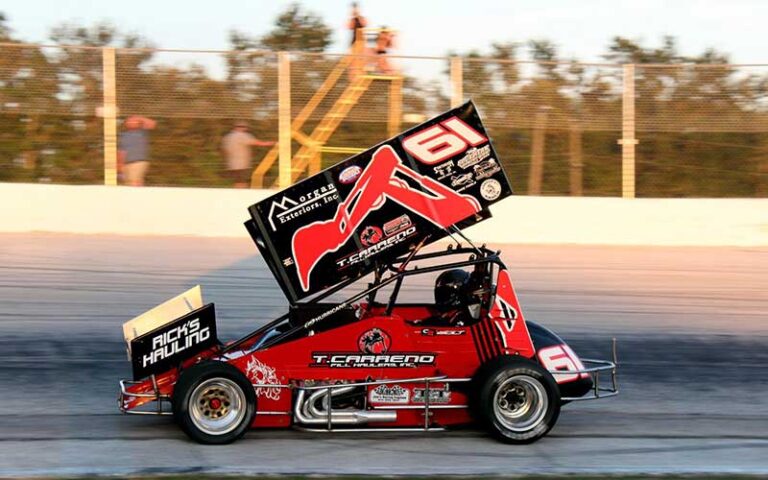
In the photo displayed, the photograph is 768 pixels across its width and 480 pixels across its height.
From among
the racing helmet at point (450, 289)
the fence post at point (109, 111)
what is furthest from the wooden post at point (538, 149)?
the racing helmet at point (450, 289)

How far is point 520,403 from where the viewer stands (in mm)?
7281

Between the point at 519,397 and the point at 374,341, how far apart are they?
1.04 metres

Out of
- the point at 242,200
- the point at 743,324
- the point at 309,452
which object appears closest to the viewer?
the point at 309,452

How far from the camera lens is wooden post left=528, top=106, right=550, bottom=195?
17.8 meters

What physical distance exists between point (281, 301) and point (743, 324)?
5.28 metres

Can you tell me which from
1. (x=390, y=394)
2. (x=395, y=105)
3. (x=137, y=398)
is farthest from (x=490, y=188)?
(x=395, y=105)

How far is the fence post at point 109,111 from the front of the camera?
55.3 ft

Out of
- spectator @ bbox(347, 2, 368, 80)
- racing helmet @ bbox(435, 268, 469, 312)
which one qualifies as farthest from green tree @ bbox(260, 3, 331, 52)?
racing helmet @ bbox(435, 268, 469, 312)

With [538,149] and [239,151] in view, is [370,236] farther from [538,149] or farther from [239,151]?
[538,149]

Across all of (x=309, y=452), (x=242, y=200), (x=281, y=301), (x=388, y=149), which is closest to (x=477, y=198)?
(x=388, y=149)

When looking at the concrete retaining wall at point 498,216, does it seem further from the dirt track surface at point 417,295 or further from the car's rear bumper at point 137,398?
the car's rear bumper at point 137,398

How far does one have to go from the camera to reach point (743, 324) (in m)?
12.3

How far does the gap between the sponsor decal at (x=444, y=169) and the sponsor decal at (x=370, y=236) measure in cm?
54

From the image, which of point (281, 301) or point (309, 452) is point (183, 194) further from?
point (309, 452)
